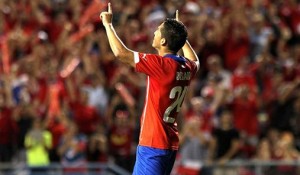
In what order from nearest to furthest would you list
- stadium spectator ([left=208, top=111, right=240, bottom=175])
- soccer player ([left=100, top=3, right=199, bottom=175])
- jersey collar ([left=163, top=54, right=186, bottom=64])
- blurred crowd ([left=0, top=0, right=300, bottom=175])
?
soccer player ([left=100, top=3, right=199, bottom=175]) → jersey collar ([left=163, top=54, right=186, bottom=64]) → blurred crowd ([left=0, top=0, right=300, bottom=175]) → stadium spectator ([left=208, top=111, right=240, bottom=175])

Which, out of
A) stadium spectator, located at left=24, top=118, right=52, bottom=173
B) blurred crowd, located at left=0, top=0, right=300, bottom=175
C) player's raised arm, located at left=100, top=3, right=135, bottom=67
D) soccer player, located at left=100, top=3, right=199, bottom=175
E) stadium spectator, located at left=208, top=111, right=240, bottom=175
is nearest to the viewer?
player's raised arm, located at left=100, top=3, right=135, bottom=67

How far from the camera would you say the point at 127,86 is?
15664 millimetres

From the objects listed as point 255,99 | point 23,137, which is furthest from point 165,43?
point 255,99

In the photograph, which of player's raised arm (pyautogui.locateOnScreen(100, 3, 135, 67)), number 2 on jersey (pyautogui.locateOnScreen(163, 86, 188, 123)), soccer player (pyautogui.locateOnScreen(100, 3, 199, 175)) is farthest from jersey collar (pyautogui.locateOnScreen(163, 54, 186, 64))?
player's raised arm (pyautogui.locateOnScreen(100, 3, 135, 67))

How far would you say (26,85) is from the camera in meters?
15.0

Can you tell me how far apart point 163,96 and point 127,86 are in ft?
25.6

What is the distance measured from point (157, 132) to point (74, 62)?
794cm

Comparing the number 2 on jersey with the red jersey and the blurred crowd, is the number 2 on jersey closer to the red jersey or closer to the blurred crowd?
the red jersey

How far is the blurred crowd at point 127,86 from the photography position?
1452 cm

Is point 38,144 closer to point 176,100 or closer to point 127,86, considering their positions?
point 127,86

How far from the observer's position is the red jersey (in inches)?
307

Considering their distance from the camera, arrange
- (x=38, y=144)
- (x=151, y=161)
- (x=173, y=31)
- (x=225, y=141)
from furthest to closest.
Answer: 1. (x=225, y=141)
2. (x=38, y=144)
3. (x=151, y=161)
4. (x=173, y=31)

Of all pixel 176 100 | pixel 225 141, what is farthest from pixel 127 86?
pixel 176 100

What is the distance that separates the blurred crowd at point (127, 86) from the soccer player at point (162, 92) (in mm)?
5789
